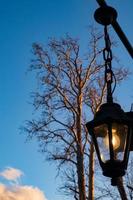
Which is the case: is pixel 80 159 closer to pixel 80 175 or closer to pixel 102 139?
pixel 80 175

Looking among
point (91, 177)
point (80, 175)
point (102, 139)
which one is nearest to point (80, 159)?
point (80, 175)

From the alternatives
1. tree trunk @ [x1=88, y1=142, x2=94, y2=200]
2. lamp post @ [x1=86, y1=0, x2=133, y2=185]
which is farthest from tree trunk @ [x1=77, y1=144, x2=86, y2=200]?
lamp post @ [x1=86, y1=0, x2=133, y2=185]

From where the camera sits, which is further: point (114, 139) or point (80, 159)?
point (80, 159)

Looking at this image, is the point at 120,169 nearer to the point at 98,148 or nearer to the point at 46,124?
the point at 98,148

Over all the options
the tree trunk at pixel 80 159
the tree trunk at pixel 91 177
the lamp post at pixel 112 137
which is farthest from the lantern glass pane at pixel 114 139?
the tree trunk at pixel 91 177

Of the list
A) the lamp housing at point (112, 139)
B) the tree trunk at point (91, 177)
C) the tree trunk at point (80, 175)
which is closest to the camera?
the lamp housing at point (112, 139)

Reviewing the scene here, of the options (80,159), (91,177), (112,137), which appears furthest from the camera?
(91,177)

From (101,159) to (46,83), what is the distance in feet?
59.6

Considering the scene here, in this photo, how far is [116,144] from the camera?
3.17 m

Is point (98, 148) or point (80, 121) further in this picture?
point (80, 121)

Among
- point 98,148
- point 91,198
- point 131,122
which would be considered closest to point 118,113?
point 131,122

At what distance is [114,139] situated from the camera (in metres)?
3.18

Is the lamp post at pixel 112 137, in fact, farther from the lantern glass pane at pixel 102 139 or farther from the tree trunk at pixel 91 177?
the tree trunk at pixel 91 177

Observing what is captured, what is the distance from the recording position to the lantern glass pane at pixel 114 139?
10.4 feet
